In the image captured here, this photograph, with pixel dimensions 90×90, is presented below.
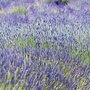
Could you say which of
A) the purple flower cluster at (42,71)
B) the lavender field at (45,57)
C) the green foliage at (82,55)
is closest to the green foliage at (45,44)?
the lavender field at (45,57)

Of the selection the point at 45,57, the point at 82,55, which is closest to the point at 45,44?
the point at 82,55

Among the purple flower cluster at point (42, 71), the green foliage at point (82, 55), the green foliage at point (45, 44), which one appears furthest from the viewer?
the green foliage at point (45, 44)

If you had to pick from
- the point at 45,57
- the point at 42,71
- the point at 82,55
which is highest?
the point at 42,71

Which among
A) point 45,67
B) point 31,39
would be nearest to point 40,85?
point 45,67

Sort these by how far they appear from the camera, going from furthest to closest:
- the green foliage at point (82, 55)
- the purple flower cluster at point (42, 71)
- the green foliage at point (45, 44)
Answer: the green foliage at point (45, 44)
the green foliage at point (82, 55)
the purple flower cluster at point (42, 71)

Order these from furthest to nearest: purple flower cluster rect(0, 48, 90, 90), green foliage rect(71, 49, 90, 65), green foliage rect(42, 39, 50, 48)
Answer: green foliage rect(42, 39, 50, 48) < green foliage rect(71, 49, 90, 65) < purple flower cluster rect(0, 48, 90, 90)

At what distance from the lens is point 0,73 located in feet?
7.61

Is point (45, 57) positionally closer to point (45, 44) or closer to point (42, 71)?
point (42, 71)

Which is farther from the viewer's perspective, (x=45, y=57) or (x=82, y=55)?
(x=82, y=55)

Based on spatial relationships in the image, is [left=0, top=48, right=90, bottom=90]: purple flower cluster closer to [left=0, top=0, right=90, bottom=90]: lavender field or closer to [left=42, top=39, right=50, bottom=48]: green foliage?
[left=0, top=0, right=90, bottom=90]: lavender field

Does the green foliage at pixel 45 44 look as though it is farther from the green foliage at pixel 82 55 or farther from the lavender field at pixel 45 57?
the green foliage at pixel 82 55

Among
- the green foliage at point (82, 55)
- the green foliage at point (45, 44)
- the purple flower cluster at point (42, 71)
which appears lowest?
the green foliage at point (82, 55)

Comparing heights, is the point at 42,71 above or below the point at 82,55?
above

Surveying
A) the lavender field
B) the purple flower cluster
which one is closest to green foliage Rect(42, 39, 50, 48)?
the lavender field
